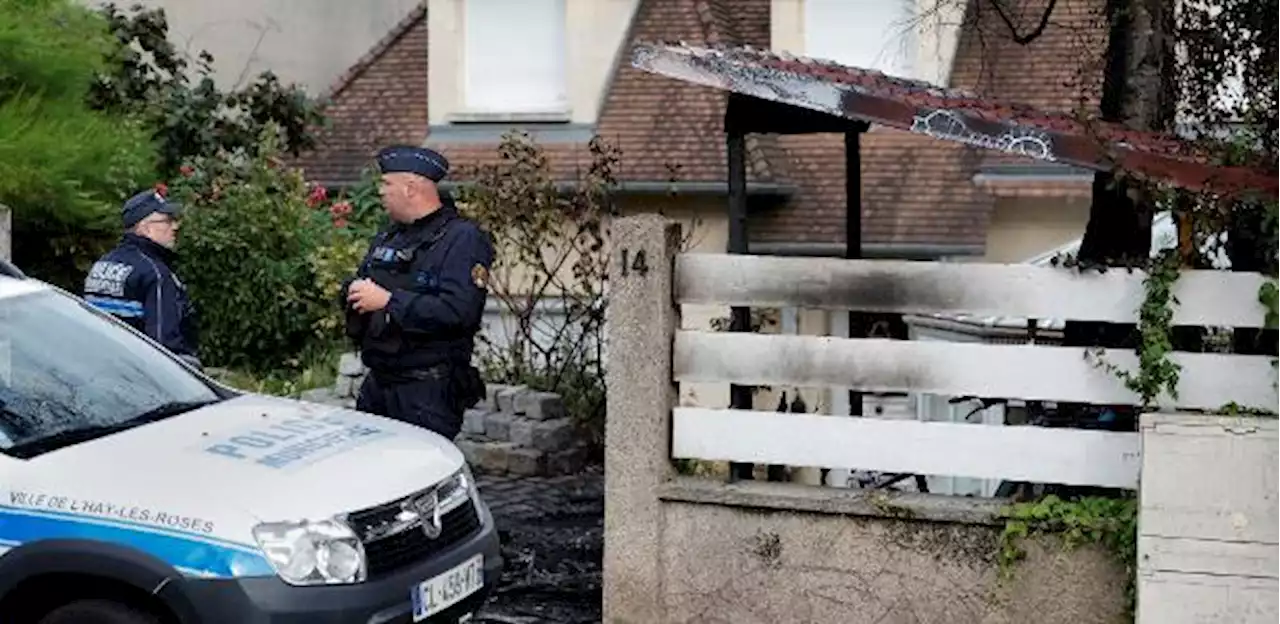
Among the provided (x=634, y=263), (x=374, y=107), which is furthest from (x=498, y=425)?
(x=374, y=107)

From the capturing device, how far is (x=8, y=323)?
20.4ft

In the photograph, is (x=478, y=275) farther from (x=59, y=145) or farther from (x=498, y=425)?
(x=59, y=145)

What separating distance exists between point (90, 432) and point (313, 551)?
1005 mm

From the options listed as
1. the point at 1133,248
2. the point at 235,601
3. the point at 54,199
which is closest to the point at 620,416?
the point at 235,601

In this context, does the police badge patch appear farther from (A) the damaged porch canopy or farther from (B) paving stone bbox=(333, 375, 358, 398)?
(B) paving stone bbox=(333, 375, 358, 398)

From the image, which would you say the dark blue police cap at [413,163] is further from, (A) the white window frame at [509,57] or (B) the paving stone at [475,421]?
(A) the white window frame at [509,57]

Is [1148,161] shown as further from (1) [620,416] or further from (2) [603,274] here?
(2) [603,274]

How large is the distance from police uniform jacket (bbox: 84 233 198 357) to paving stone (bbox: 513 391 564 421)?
115 inches

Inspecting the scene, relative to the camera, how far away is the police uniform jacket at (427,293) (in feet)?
23.5

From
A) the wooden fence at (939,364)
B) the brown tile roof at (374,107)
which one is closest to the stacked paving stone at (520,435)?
the wooden fence at (939,364)

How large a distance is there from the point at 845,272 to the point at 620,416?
1036 millimetres

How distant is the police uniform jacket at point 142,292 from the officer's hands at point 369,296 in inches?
54.4

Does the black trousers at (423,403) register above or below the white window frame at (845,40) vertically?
below

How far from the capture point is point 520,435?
10688mm
